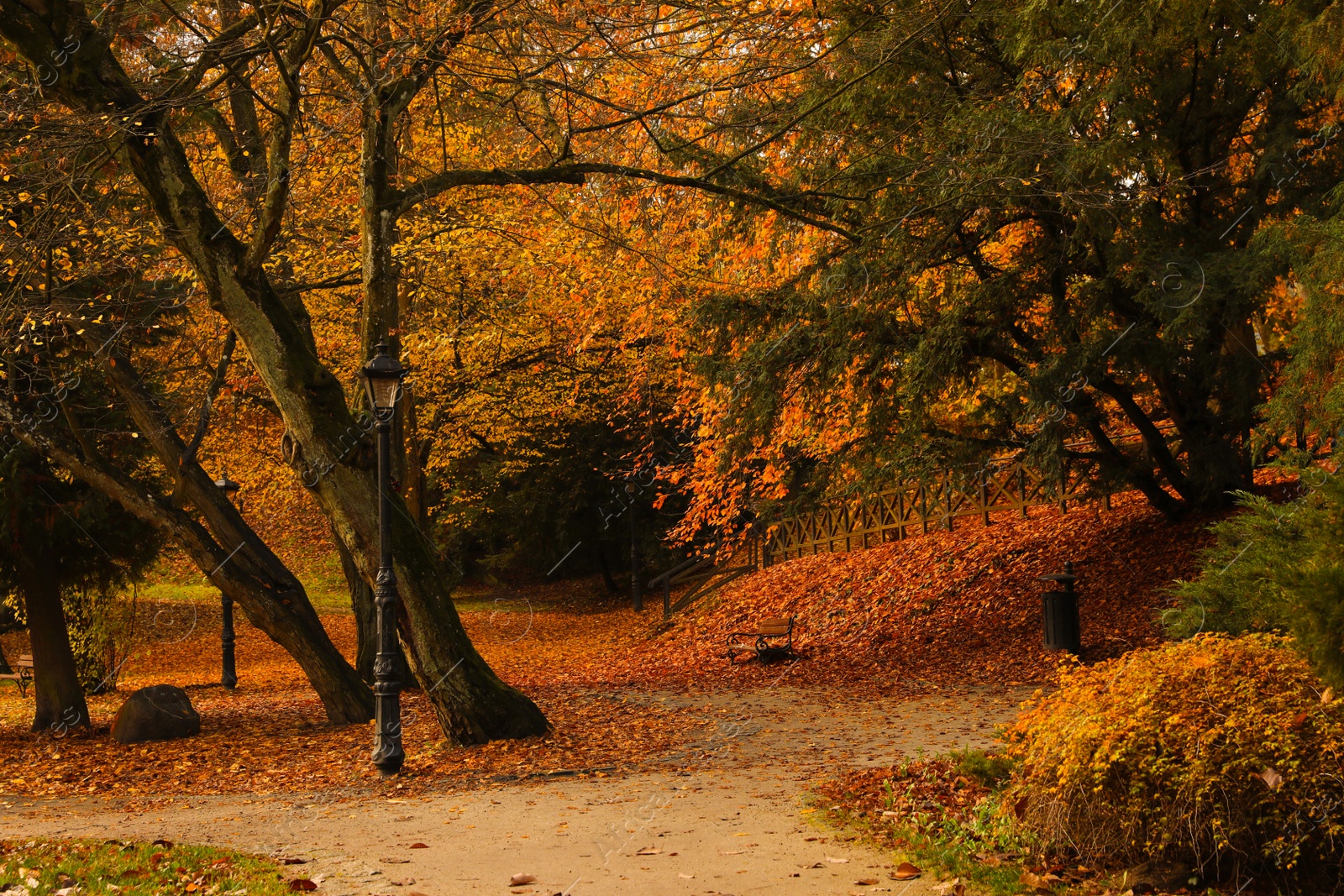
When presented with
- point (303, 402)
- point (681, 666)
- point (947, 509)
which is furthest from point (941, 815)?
point (947, 509)

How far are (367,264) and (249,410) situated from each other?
32.9ft

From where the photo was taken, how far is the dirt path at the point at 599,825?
5.85 meters

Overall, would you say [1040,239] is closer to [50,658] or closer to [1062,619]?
[1062,619]

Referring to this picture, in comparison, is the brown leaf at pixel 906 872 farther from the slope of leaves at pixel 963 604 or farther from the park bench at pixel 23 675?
the park bench at pixel 23 675

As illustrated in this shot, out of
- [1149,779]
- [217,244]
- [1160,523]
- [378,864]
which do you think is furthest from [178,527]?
[1160,523]

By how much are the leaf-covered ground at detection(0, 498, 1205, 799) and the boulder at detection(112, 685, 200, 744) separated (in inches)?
8.4

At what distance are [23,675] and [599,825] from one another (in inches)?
666

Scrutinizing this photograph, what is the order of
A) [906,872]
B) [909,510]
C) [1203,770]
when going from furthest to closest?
[909,510], [906,872], [1203,770]

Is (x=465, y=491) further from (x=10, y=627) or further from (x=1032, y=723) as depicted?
(x=1032, y=723)

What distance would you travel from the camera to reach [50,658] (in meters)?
14.2

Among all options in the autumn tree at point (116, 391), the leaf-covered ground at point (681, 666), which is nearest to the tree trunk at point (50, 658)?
the leaf-covered ground at point (681, 666)

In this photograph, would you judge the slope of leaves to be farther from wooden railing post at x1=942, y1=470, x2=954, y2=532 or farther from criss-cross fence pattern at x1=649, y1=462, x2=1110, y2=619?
criss-cross fence pattern at x1=649, y1=462, x2=1110, y2=619

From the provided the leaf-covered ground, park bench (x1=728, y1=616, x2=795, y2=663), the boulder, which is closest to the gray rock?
the leaf-covered ground

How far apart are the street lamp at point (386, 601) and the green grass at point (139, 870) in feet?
8.80
